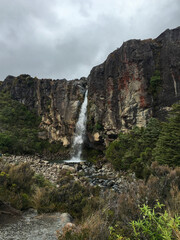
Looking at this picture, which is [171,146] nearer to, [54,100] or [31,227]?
[31,227]

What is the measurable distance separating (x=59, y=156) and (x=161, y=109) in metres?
23.7

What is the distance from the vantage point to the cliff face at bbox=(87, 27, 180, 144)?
20.4 m

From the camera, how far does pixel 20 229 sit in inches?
130

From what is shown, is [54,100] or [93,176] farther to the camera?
[54,100]

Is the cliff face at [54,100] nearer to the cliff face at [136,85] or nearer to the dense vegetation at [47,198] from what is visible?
the cliff face at [136,85]

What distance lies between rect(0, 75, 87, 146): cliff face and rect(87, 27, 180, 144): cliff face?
7.12 metres

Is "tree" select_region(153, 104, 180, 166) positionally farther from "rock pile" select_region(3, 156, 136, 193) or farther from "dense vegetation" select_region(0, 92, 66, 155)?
"dense vegetation" select_region(0, 92, 66, 155)

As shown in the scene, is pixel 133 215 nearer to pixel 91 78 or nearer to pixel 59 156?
pixel 91 78

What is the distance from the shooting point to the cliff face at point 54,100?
1330 inches

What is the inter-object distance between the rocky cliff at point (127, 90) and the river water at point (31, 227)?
19309 mm

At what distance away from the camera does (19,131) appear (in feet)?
122

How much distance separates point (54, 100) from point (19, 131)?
11997mm

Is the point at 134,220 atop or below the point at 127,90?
below

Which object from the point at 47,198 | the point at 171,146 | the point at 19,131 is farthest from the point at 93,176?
the point at 19,131
